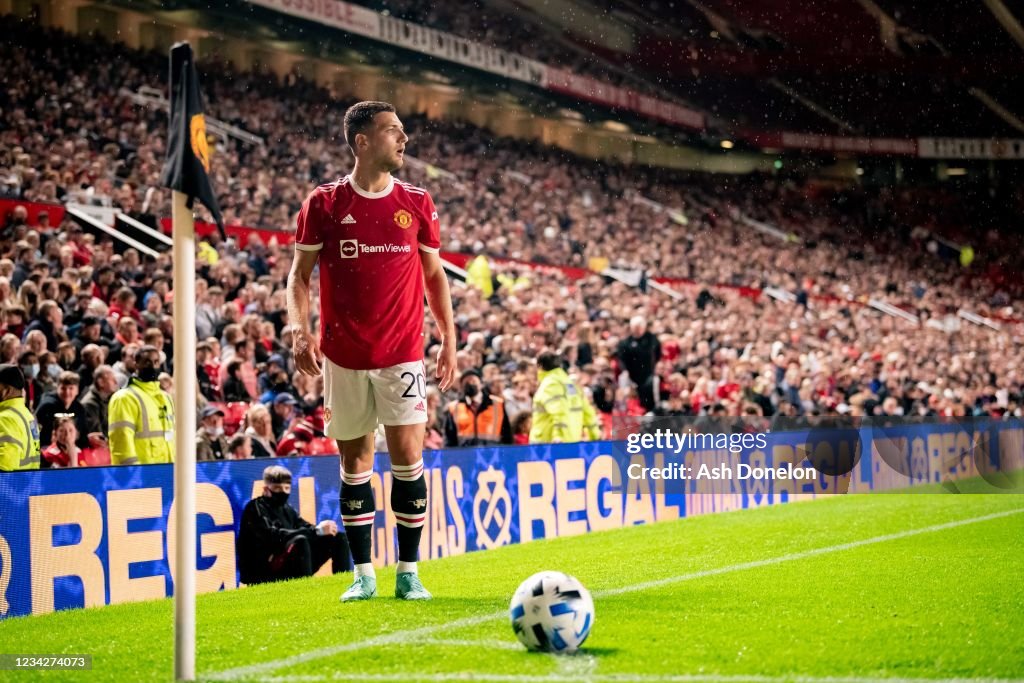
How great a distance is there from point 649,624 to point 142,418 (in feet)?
A: 15.6

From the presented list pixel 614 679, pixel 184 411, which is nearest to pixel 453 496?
pixel 614 679

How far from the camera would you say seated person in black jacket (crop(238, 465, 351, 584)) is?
27.2 ft

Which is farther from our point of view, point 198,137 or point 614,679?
point 614,679

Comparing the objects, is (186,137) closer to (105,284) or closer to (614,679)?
(614,679)

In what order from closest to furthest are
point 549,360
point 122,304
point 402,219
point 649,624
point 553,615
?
point 553,615 < point 649,624 < point 402,219 < point 122,304 < point 549,360

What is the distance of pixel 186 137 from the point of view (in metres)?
4.05

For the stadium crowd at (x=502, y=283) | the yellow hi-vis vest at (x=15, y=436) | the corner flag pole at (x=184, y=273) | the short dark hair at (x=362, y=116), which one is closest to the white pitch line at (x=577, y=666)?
the corner flag pole at (x=184, y=273)

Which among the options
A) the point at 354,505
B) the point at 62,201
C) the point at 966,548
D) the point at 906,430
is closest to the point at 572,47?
the point at 906,430

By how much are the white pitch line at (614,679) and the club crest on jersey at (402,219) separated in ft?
8.26

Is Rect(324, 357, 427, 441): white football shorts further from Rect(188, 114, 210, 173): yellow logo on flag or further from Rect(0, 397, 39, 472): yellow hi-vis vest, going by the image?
Rect(0, 397, 39, 472): yellow hi-vis vest

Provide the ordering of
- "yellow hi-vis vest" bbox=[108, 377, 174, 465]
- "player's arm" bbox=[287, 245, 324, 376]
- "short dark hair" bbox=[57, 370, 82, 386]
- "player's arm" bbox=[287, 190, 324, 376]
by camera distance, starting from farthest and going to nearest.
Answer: "short dark hair" bbox=[57, 370, 82, 386], "yellow hi-vis vest" bbox=[108, 377, 174, 465], "player's arm" bbox=[287, 190, 324, 376], "player's arm" bbox=[287, 245, 324, 376]

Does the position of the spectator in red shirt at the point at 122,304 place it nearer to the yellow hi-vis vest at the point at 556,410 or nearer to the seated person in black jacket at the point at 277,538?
the seated person in black jacket at the point at 277,538

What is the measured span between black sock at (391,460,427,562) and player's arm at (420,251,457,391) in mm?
438

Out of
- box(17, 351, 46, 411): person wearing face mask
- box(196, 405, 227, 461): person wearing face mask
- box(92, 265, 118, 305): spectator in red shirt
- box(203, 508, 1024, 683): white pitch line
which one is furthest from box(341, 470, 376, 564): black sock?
box(92, 265, 118, 305): spectator in red shirt
